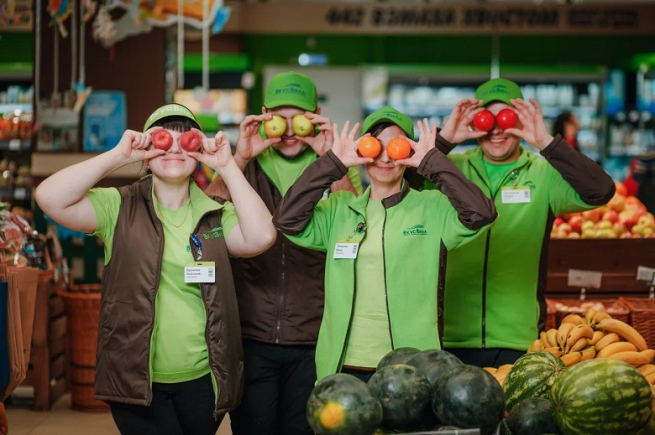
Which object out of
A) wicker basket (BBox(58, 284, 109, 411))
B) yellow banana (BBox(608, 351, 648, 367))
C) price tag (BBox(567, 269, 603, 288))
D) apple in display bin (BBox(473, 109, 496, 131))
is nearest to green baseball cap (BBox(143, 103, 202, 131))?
apple in display bin (BBox(473, 109, 496, 131))

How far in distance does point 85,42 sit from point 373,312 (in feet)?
14.6

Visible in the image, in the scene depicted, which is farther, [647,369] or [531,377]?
[647,369]

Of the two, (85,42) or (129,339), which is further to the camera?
(85,42)

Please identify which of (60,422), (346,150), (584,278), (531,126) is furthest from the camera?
(60,422)

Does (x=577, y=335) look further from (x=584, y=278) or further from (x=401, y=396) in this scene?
(x=584, y=278)

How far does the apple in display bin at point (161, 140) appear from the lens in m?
3.04

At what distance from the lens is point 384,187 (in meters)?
3.23

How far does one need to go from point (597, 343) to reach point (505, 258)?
713 millimetres

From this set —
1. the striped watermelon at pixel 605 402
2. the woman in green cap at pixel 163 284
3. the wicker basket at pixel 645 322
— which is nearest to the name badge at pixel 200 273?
the woman in green cap at pixel 163 284

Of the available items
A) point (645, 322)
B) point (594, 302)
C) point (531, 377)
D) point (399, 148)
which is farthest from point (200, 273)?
point (594, 302)

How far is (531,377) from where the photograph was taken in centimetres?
245

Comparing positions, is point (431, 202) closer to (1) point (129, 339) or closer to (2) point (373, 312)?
(2) point (373, 312)

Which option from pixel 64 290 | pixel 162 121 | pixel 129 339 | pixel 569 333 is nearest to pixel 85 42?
pixel 64 290

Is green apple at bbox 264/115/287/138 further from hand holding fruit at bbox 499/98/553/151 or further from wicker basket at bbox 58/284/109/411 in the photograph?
wicker basket at bbox 58/284/109/411
